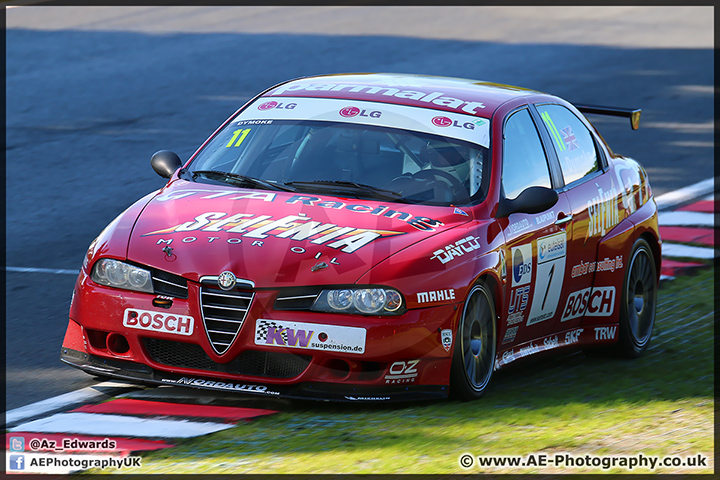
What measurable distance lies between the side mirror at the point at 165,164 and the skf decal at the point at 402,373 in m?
2.21

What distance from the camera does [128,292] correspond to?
6.17 m

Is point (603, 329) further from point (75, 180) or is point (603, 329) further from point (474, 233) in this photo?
point (75, 180)

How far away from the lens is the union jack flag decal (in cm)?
809

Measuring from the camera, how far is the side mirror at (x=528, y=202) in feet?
22.7

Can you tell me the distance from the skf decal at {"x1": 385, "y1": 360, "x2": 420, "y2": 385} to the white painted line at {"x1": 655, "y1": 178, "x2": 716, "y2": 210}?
22.2ft

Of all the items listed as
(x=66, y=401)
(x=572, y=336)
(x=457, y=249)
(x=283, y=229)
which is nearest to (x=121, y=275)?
(x=66, y=401)

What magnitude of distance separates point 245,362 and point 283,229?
731 millimetres

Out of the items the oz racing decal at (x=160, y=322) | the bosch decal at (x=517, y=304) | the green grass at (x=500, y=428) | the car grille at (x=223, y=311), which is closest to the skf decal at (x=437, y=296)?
the green grass at (x=500, y=428)

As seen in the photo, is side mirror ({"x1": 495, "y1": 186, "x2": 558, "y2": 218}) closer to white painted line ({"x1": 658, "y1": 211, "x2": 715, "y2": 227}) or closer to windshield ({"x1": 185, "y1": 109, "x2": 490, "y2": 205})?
windshield ({"x1": 185, "y1": 109, "x2": 490, "y2": 205})

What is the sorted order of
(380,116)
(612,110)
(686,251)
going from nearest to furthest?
(380,116)
(612,110)
(686,251)

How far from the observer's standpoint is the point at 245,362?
6.04 m

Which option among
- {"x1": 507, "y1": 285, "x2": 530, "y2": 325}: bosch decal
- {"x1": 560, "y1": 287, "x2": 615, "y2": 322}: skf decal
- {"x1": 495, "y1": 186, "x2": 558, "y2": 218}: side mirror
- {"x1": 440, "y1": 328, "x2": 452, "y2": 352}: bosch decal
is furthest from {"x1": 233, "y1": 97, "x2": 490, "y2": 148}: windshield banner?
{"x1": 440, "y1": 328, "x2": 452, "y2": 352}: bosch decal

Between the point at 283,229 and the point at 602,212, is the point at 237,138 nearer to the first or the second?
the point at 283,229

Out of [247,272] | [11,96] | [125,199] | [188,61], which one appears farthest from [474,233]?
[188,61]
